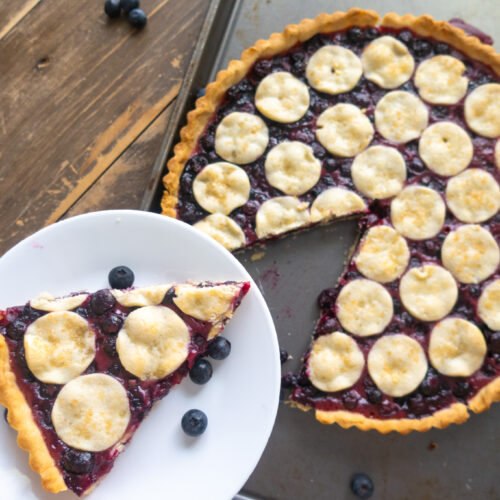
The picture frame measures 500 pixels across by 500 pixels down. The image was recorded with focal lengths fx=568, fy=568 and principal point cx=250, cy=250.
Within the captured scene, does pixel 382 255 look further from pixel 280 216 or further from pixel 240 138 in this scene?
pixel 240 138

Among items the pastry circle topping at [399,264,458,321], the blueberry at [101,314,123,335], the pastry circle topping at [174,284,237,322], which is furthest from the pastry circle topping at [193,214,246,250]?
the pastry circle topping at [399,264,458,321]

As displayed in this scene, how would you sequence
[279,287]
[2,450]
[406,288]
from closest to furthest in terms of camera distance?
[2,450] < [406,288] < [279,287]

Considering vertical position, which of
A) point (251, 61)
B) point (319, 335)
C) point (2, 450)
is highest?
point (251, 61)

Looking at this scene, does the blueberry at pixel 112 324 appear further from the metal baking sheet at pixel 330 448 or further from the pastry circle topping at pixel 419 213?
the pastry circle topping at pixel 419 213

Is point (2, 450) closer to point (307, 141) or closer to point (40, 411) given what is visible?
point (40, 411)

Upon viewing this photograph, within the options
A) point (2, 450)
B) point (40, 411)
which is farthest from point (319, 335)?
point (2, 450)

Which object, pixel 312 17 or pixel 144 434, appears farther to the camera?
pixel 312 17

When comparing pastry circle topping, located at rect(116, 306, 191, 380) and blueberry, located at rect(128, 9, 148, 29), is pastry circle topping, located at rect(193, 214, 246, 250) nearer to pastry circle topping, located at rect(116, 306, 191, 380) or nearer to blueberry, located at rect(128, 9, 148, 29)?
pastry circle topping, located at rect(116, 306, 191, 380)
